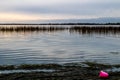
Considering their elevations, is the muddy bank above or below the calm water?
above

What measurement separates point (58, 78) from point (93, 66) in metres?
3.27

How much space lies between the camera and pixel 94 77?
11297mm

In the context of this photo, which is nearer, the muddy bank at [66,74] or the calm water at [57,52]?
the muddy bank at [66,74]

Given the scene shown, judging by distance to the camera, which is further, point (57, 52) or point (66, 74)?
point (57, 52)

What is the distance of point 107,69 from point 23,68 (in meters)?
3.79

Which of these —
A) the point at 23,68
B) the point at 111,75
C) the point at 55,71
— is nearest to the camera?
the point at 111,75

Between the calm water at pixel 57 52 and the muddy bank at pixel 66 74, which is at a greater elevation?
the muddy bank at pixel 66 74

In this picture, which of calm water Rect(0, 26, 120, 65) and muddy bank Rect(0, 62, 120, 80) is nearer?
muddy bank Rect(0, 62, 120, 80)

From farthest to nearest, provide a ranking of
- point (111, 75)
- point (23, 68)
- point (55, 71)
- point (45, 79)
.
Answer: point (23, 68) → point (55, 71) → point (111, 75) → point (45, 79)

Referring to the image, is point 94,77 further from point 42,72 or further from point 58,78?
point 42,72

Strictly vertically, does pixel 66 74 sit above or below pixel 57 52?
above

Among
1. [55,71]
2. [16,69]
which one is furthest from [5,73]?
[55,71]

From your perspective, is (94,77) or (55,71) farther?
(55,71)

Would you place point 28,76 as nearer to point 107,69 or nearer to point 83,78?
point 83,78
